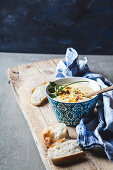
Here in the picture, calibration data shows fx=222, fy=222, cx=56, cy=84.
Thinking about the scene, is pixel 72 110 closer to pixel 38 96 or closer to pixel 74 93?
pixel 74 93

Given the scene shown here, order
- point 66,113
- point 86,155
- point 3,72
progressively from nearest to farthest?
1. point 86,155
2. point 66,113
3. point 3,72

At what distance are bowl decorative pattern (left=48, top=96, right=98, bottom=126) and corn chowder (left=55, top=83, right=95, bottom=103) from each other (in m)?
0.05

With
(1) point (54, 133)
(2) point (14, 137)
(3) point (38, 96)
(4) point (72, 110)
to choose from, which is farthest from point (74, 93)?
(2) point (14, 137)

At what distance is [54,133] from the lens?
4.40 ft

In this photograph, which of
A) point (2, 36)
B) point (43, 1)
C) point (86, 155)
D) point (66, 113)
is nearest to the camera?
point (86, 155)

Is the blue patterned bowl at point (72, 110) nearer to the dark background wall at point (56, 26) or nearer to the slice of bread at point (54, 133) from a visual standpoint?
the slice of bread at point (54, 133)

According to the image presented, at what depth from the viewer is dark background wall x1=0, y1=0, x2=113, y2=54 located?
409cm

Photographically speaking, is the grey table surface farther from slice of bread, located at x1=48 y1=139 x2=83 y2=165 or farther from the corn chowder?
the corn chowder

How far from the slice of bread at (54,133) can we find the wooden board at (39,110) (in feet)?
0.13

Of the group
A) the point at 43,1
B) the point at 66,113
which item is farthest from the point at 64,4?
the point at 66,113

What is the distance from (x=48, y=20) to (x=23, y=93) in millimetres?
2696

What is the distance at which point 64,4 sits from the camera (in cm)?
410

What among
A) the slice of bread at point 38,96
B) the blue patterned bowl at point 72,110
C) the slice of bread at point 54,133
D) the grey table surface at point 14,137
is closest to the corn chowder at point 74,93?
the blue patterned bowl at point 72,110

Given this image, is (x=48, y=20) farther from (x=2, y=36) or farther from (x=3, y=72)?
(x=3, y=72)
